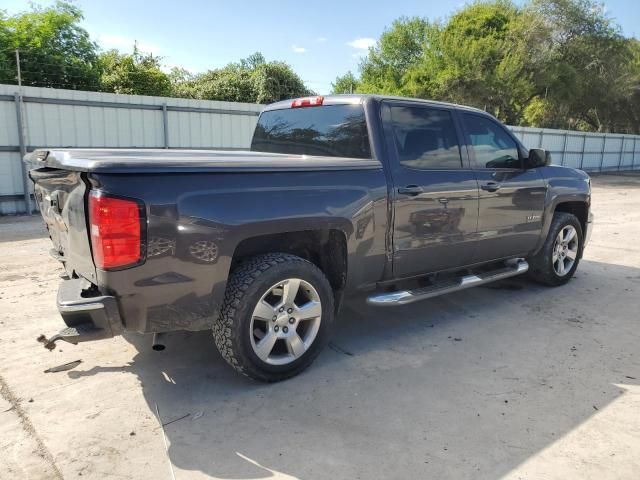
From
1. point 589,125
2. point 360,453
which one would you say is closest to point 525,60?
point 589,125

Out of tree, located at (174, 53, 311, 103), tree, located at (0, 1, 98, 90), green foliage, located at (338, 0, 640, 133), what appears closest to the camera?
tree, located at (0, 1, 98, 90)

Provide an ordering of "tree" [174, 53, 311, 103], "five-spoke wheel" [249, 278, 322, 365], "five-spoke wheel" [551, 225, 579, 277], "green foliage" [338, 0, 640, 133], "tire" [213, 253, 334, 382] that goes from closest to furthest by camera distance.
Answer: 1. "tire" [213, 253, 334, 382]
2. "five-spoke wheel" [249, 278, 322, 365]
3. "five-spoke wheel" [551, 225, 579, 277]
4. "green foliage" [338, 0, 640, 133]
5. "tree" [174, 53, 311, 103]

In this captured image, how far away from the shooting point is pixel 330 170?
3398 millimetres

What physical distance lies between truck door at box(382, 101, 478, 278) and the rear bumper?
203 cm

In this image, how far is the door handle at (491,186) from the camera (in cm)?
450

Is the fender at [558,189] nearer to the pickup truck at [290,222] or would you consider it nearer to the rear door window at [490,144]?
the pickup truck at [290,222]

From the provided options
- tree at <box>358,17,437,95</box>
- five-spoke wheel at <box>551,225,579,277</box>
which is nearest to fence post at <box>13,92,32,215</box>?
five-spoke wheel at <box>551,225,579,277</box>

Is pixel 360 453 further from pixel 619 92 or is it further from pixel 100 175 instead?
pixel 619 92

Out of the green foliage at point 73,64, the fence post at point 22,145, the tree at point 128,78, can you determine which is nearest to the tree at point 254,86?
the green foliage at point 73,64

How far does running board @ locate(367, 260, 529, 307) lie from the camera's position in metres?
3.80

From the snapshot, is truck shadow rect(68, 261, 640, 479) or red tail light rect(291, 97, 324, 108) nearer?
truck shadow rect(68, 261, 640, 479)

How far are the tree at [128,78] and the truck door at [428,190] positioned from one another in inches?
807

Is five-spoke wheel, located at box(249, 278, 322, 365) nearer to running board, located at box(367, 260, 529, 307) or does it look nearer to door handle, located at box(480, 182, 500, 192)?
running board, located at box(367, 260, 529, 307)

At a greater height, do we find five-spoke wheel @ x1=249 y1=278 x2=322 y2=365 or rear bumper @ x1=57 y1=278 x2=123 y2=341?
rear bumper @ x1=57 y1=278 x2=123 y2=341
